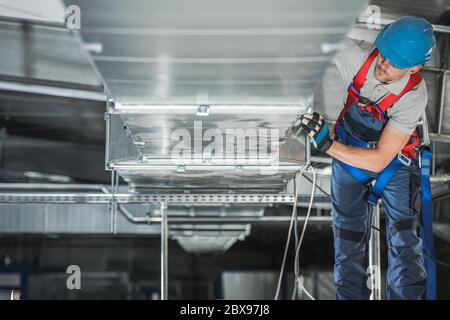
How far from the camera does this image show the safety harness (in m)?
2.42

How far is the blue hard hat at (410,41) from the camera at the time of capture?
222 centimetres

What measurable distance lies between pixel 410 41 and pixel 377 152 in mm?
415

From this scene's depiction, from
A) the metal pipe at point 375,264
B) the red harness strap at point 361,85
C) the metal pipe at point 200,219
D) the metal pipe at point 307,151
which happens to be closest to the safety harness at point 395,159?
the red harness strap at point 361,85

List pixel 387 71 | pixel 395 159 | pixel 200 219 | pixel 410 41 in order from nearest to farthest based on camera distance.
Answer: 1. pixel 410 41
2. pixel 387 71
3. pixel 395 159
4. pixel 200 219

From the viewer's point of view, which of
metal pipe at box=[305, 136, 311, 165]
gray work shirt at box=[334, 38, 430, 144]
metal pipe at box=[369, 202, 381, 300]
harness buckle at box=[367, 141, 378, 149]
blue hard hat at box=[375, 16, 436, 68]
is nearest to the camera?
blue hard hat at box=[375, 16, 436, 68]

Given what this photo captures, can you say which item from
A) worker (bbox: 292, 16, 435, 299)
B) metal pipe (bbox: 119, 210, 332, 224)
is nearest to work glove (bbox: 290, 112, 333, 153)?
worker (bbox: 292, 16, 435, 299)

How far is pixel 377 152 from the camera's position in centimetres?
242

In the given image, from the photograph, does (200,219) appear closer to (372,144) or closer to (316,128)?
(372,144)

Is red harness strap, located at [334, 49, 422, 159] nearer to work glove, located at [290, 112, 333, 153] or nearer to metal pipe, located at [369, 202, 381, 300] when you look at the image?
work glove, located at [290, 112, 333, 153]

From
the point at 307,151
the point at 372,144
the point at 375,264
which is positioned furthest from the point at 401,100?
the point at 375,264

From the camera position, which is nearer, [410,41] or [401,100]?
[410,41]

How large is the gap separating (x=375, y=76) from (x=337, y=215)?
0.57 m
